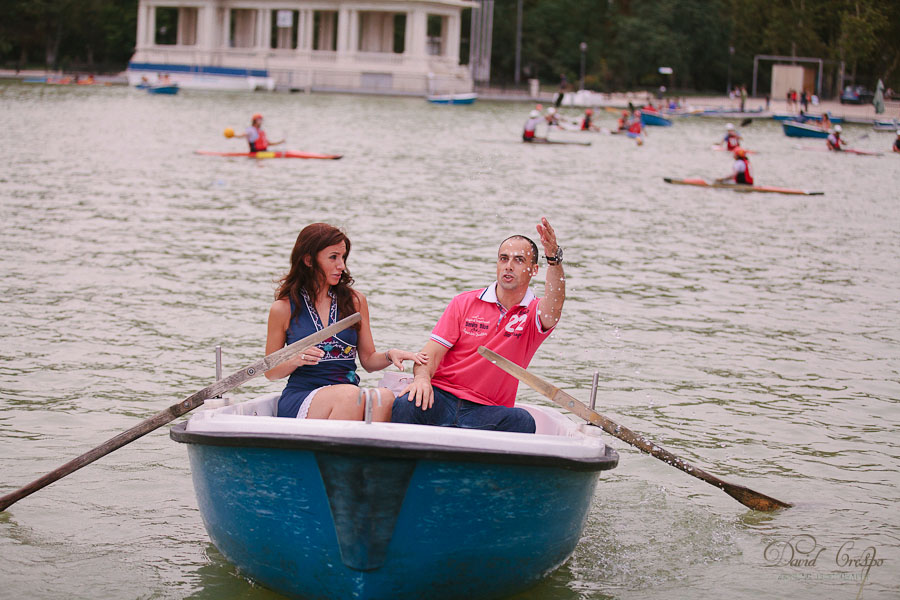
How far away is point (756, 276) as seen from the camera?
16.2 meters

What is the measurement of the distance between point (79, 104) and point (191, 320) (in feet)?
148

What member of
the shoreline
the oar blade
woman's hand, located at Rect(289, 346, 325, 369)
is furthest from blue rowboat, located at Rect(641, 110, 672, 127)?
woman's hand, located at Rect(289, 346, 325, 369)

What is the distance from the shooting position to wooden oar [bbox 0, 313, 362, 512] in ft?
19.4

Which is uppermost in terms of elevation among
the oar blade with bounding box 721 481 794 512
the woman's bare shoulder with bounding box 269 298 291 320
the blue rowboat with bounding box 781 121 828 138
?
the blue rowboat with bounding box 781 121 828 138

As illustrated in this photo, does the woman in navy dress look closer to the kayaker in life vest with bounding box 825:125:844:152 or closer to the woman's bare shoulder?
the woman's bare shoulder

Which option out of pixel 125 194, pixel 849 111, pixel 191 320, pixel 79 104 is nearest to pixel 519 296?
pixel 191 320

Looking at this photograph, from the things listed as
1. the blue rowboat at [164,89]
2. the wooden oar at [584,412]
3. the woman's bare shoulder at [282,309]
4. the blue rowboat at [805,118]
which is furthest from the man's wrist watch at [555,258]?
the blue rowboat at [164,89]

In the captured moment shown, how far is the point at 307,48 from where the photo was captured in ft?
296

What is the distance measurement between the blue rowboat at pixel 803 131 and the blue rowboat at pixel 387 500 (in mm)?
48376

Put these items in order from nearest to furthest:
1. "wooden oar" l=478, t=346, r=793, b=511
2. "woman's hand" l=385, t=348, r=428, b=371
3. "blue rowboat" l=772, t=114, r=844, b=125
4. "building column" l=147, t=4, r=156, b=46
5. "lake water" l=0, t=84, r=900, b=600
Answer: "wooden oar" l=478, t=346, r=793, b=511, "woman's hand" l=385, t=348, r=428, b=371, "lake water" l=0, t=84, r=900, b=600, "blue rowboat" l=772, t=114, r=844, b=125, "building column" l=147, t=4, r=156, b=46

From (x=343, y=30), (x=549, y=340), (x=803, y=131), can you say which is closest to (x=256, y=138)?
(x=549, y=340)

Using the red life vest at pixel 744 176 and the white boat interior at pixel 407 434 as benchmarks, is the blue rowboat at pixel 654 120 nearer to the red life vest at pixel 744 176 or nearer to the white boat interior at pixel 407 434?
the red life vest at pixel 744 176

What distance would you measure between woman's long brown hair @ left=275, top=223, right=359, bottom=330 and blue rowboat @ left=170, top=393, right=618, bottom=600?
97 cm

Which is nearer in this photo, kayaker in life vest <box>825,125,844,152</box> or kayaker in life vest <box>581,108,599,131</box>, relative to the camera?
kayaker in life vest <box>825,125,844,152</box>
